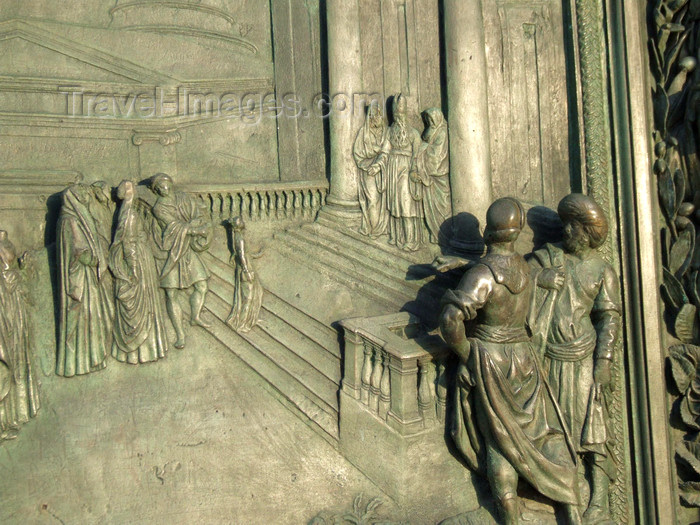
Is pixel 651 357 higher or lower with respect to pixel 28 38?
lower

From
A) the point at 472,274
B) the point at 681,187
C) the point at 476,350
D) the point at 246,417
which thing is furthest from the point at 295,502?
the point at 681,187

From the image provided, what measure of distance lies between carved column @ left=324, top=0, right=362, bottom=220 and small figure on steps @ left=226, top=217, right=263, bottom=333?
0.97 meters

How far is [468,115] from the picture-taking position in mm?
6449

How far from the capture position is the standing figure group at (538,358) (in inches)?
201

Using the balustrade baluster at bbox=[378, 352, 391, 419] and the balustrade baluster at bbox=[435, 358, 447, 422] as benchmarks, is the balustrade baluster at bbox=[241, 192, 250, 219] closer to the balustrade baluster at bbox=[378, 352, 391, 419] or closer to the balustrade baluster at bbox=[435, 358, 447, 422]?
the balustrade baluster at bbox=[378, 352, 391, 419]

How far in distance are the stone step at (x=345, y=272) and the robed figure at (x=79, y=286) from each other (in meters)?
1.73

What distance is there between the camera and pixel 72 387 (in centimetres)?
597

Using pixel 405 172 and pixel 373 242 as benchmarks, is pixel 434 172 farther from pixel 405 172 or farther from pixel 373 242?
pixel 373 242

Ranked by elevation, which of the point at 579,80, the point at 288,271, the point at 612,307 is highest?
the point at 579,80

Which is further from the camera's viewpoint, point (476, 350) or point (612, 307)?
point (612, 307)

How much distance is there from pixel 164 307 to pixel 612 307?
3939mm

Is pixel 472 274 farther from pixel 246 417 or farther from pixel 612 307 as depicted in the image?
pixel 246 417

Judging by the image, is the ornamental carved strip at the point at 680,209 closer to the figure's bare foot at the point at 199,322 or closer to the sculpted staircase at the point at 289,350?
the sculpted staircase at the point at 289,350

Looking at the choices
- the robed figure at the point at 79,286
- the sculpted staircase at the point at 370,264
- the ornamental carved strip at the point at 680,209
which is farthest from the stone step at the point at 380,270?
the ornamental carved strip at the point at 680,209
